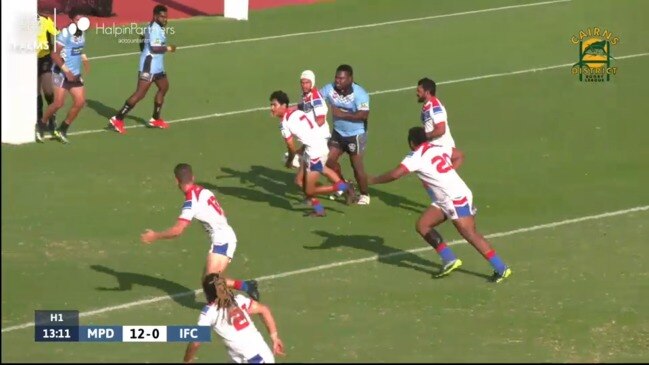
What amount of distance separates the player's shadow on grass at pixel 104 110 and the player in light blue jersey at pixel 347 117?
5.37 metres

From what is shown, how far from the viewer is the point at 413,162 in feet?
71.3

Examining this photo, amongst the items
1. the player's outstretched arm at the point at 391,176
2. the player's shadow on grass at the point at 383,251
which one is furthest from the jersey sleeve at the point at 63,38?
the player's outstretched arm at the point at 391,176

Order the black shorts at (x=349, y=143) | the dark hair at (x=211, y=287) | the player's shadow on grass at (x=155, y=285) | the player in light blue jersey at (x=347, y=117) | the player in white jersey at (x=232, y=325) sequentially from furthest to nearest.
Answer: the black shorts at (x=349, y=143) → the player in light blue jersey at (x=347, y=117) → the player's shadow on grass at (x=155, y=285) → the dark hair at (x=211, y=287) → the player in white jersey at (x=232, y=325)

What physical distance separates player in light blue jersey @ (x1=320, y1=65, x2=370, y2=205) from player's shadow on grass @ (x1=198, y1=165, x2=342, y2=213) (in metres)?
0.84

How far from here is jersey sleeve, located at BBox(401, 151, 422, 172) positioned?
21672 mm

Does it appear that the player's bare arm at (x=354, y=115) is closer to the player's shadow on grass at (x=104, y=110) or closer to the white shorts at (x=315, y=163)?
the white shorts at (x=315, y=163)

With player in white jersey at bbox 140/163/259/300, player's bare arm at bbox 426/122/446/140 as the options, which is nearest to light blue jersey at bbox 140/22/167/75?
player's bare arm at bbox 426/122/446/140

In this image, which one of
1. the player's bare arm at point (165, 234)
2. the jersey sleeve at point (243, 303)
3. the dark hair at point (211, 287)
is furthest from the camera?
the player's bare arm at point (165, 234)

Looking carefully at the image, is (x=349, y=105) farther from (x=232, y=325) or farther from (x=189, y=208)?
(x=232, y=325)

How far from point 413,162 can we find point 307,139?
273 centimetres

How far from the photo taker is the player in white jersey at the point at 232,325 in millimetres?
16609

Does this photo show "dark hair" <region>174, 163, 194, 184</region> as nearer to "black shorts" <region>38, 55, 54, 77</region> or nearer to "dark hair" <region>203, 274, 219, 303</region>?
"dark hair" <region>203, 274, 219, 303</region>

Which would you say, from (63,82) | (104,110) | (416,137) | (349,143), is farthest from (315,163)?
(104,110)

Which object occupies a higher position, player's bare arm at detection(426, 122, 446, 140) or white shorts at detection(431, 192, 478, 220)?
player's bare arm at detection(426, 122, 446, 140)
